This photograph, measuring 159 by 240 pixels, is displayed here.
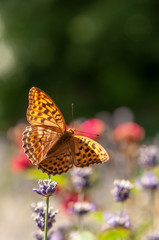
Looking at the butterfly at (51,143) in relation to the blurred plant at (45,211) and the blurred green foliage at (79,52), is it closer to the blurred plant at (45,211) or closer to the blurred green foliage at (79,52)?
the blurred plant at (45,211)

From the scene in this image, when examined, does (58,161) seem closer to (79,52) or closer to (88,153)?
(88,153)

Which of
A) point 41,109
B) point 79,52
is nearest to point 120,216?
point 41,109

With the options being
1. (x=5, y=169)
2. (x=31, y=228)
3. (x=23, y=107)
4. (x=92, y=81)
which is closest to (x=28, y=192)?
(x=31, y=228)

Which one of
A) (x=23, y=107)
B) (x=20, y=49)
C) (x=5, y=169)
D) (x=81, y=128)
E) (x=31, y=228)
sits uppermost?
(x=20, y=49)

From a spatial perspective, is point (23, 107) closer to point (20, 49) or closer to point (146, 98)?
point (20, 49)

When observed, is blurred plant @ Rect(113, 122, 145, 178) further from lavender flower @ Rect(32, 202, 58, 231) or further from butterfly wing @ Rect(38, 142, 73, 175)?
lavender flower @ Rect(32, 202, 58, 231)

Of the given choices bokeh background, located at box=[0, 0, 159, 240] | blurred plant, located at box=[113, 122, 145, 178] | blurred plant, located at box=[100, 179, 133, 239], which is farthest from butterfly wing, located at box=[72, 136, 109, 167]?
bokeh background, located at box=[0, 0, 159, 240]

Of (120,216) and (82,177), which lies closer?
(120,216)
